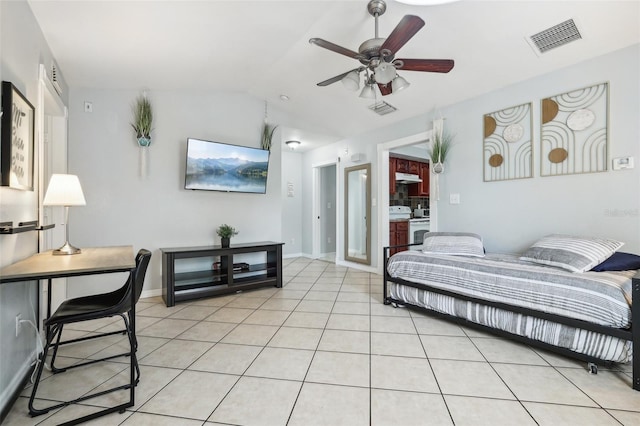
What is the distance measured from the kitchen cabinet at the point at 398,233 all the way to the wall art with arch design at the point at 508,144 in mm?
2205

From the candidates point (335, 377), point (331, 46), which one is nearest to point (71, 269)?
point (335, 377)

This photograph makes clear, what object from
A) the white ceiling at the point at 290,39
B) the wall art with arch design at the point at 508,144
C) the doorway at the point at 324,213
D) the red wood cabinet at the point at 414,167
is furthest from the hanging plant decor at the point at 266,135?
the red wood cabinet at the point at 414,167

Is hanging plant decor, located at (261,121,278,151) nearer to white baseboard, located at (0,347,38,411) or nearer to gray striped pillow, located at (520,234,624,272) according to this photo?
white baseboard, located at (0,347,38,411)

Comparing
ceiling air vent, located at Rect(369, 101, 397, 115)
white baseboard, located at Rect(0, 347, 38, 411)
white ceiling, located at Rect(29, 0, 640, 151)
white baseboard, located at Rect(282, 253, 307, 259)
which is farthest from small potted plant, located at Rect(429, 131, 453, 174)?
white baseboard, located at Rect(0, 347, 38, 411)

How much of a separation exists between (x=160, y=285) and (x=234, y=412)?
2.70m

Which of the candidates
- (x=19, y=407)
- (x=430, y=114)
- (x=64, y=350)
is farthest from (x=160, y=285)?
(x=430, y=114)

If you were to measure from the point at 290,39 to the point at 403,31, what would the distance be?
1.40 metres

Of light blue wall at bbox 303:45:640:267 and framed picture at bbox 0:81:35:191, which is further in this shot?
light blue wall at bbox 303:45:640:267

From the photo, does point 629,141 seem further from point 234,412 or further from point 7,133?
point 7,133

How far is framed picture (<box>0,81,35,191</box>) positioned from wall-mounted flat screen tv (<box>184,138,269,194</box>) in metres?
1.76

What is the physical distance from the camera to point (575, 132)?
273 centimetres

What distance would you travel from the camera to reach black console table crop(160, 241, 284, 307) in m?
3.32

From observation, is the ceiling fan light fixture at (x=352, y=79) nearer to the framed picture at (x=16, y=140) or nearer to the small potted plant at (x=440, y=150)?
the small potted plant at (x=440, y=150)

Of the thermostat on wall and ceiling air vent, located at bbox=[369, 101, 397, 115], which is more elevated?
ceiling air vent, located at bbox=[369, 101, 397, 115]
